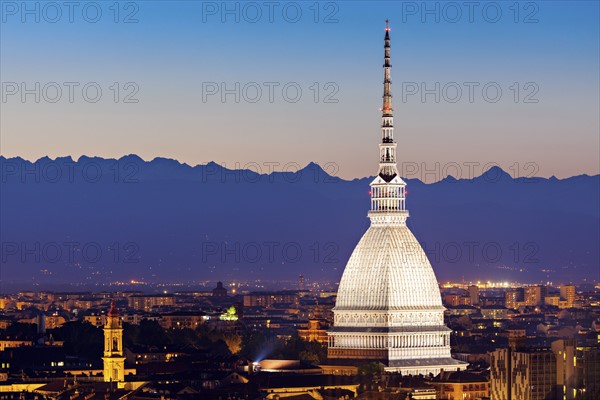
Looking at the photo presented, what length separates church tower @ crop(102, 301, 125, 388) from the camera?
357 feet

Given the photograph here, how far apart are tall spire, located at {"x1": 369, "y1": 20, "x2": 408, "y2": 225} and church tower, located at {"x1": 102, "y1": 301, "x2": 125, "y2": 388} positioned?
45.8ft

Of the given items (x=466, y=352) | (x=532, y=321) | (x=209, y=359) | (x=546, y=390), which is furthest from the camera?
(x=532, y=321)

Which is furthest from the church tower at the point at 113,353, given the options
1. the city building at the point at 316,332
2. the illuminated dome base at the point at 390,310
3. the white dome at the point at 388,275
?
the city building at the point at 316,332

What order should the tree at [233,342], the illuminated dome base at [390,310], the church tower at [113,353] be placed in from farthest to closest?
the tree at [233,342]
the illuminated dome base at [390,310]
the church tower at [113,353]

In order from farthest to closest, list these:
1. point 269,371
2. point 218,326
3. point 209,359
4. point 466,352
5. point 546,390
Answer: point 218,326
point 466,352
point 209,359
point 269,371
point 546,390

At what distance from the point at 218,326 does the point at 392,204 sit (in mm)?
52364

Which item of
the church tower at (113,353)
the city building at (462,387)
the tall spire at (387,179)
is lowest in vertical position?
the city building at (462,387)

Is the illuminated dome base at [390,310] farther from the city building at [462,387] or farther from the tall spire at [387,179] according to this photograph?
the city building at [462,387]

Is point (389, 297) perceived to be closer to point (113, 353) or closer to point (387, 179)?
point (387, 179)

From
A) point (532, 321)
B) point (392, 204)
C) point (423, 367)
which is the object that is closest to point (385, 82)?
point (392, 204)

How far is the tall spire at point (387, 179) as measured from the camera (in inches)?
4577

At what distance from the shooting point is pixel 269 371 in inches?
4454

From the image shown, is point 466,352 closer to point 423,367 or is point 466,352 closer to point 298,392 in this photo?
point 423,367

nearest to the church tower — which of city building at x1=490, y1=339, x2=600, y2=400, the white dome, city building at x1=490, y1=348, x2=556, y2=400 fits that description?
the white dome
